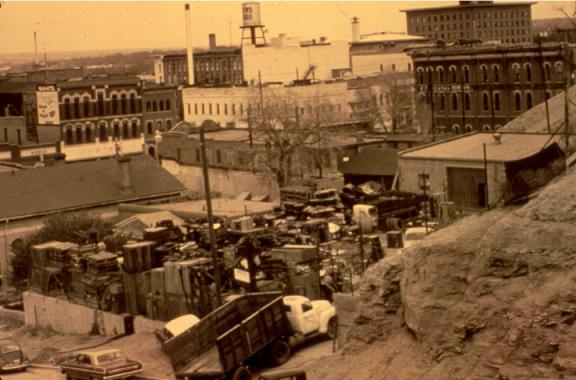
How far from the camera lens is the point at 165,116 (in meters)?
93.9

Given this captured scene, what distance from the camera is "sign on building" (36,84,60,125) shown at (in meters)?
83.8

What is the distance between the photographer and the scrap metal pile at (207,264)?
84.4 ft

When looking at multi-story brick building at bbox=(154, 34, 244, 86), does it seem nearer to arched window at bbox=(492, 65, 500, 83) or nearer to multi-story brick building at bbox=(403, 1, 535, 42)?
multi-story brick building at bbox=(403, 1, 535, 42)

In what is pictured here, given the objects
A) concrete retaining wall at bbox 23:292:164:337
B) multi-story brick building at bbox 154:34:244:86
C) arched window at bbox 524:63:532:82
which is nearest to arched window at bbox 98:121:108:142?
multi-story brick building at bbox 154:34:244:86

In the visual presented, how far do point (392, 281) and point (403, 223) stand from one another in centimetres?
2273

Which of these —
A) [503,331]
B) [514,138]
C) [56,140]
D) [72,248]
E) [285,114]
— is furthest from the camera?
[56,140]

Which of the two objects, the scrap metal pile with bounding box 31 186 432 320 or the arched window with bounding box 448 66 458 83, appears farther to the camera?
the arched window with bounding box 448 66 458 83

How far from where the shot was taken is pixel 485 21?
13800 cm

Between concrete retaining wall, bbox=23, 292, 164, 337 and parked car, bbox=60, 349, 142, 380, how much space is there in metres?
4.69

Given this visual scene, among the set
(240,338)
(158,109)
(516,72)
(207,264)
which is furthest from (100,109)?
(240,338)

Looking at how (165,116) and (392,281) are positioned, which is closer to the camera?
(392,281)

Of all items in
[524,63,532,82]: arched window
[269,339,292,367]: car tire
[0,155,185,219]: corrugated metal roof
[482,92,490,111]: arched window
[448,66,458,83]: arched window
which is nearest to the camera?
[269,339,292,367]: car tire

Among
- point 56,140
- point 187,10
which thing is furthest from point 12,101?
point 187,10

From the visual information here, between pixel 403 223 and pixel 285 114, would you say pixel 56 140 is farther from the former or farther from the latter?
pixel 403 223
